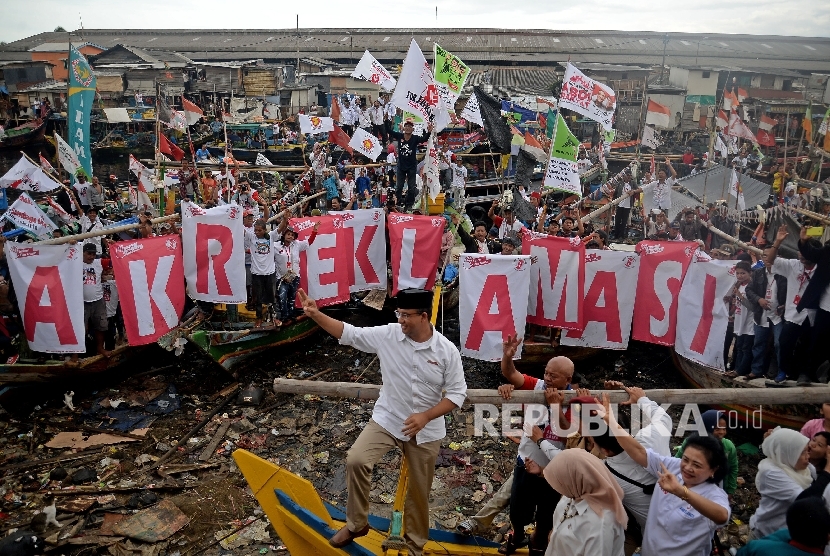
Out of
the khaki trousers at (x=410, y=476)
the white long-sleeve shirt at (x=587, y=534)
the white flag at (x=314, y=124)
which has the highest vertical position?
the white flag at (x=314, y=124)

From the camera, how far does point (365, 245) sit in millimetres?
9617

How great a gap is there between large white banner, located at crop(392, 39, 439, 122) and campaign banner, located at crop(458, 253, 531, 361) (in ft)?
10.8

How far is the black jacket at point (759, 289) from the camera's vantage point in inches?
285

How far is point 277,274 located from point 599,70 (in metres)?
36.1

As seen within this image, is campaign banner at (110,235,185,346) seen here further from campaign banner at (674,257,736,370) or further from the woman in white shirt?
campaign banner at (674,257,736,370)

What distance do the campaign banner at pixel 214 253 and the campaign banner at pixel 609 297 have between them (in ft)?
16.4

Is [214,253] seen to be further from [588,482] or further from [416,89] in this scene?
[588,482]

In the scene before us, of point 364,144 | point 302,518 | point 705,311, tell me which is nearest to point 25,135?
point 364,144

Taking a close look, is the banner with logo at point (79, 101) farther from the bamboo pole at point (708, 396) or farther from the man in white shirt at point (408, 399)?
the bamboo pole at point (708, 396)

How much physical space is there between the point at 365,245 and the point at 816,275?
6.11 meters

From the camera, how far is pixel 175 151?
18328 mm

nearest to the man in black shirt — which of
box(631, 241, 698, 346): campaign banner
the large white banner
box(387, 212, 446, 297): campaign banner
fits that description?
the large white banner

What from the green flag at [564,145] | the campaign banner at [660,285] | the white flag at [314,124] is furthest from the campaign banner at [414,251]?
the white flag at [314,124]

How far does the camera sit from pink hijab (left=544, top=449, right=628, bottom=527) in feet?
10.2
